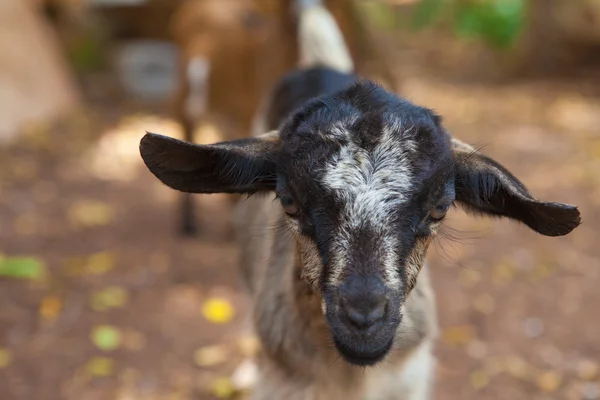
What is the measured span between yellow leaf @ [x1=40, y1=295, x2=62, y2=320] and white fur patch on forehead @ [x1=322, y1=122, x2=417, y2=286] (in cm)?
378

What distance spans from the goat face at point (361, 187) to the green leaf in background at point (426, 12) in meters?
14.8

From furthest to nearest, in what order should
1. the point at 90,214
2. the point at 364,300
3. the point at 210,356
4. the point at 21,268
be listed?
1. the point at 90,214
2. the point at 21,268
3. the point at 210,356
4. the point at 364,300

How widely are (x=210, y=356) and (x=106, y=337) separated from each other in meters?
0.80

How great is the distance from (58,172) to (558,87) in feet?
26.6

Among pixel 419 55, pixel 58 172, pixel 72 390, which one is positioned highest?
pixel 419 55

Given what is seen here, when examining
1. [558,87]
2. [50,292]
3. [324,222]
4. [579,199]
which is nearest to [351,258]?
[324,222]

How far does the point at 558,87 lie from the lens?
40.1ft

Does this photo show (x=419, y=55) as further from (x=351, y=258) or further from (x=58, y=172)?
(x=351, y=258)

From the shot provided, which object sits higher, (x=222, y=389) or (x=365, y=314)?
(x=222, y=389)

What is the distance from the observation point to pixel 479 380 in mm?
4914

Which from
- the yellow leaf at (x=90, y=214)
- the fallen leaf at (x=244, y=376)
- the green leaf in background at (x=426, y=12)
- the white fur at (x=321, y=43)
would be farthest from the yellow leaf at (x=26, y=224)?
the green leaf in background at (x=426, y=12)

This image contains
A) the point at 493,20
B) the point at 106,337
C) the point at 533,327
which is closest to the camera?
the point at 106,337

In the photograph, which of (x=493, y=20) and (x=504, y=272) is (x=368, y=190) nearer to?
(x=504, y=272)

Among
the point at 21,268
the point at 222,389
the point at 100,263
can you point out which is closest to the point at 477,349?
the point at 222,389
